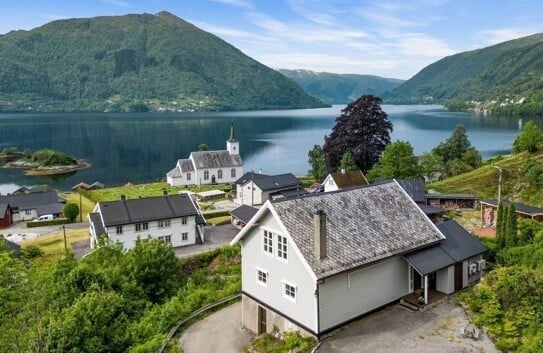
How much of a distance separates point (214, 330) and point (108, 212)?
2528cm

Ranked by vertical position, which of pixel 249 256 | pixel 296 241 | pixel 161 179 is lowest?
pixel 161 179

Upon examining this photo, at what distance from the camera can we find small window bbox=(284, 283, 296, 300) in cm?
2078

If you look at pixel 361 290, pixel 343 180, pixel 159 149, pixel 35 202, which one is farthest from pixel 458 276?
pixel 159 149

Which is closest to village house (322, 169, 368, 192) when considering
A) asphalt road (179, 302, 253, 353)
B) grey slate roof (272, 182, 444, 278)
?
grey slate roof (272, 182, 444, 278)

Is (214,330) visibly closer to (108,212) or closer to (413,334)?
(413,334)

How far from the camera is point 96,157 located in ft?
478

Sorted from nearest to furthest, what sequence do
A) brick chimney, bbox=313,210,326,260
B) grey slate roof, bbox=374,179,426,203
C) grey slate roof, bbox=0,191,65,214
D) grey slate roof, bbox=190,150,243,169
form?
1. brick chimney, bbox=313,210,326,260
2. grey slate roof, bbox=374,179,426,203
3. grey slate roof, bbox=0,191,65,214
4. grey slate roof, bbox=190,150,243,169

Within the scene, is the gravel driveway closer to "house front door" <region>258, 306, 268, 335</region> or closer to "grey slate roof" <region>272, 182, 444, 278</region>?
"grey slate roof" <region>272, 182, 444, 278</region>

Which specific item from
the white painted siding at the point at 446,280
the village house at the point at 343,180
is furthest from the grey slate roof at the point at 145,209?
the white painted siding at the point at 446,280

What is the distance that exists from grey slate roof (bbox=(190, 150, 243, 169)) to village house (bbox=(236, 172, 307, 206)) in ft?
55.8

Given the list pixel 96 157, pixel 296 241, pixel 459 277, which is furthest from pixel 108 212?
pixel 96 157

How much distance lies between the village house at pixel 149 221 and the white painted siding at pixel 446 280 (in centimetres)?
2724

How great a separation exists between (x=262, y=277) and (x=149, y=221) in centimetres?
2594

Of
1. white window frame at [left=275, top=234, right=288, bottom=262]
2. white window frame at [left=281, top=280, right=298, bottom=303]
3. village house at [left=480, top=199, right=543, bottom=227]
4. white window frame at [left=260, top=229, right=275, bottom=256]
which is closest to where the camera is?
white window frame at [left=281, top=280, right=298, bottom=303]
